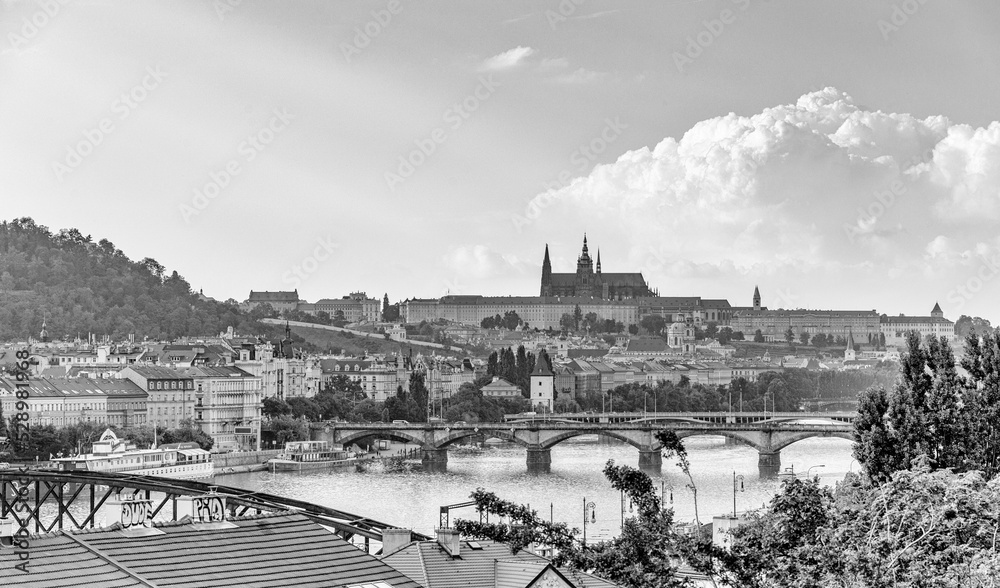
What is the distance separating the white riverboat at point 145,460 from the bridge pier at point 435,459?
5.87 m

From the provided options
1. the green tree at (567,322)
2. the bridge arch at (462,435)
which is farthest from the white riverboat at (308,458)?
the green tree at (567,322)

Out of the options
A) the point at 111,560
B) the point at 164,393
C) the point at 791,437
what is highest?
the point at 164,393

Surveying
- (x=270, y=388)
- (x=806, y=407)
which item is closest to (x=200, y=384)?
(x=270, y=388)

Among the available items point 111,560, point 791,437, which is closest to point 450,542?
point 111,560

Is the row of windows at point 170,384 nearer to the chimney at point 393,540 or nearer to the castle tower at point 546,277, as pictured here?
the chimney at point 393,540

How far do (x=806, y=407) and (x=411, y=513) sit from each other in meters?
52.5

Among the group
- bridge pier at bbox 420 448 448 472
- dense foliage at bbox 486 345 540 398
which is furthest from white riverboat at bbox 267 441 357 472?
dense foliage at bbox 486 345 540 398

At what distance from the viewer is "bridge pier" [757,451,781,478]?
4226 centimetres

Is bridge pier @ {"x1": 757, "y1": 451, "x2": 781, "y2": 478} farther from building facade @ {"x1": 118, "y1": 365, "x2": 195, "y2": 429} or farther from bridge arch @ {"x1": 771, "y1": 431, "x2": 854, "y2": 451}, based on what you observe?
building facade @ {"x1": 118, "y1": 365, "x2": 195, "y2": 429}

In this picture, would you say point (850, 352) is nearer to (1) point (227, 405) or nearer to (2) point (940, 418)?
(1) point (227, 405)

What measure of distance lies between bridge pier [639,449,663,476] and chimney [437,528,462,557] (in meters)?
31.5

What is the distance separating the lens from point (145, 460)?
1622 inches

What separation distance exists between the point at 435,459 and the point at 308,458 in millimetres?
3540

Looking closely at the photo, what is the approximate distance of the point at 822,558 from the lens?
1061cm
